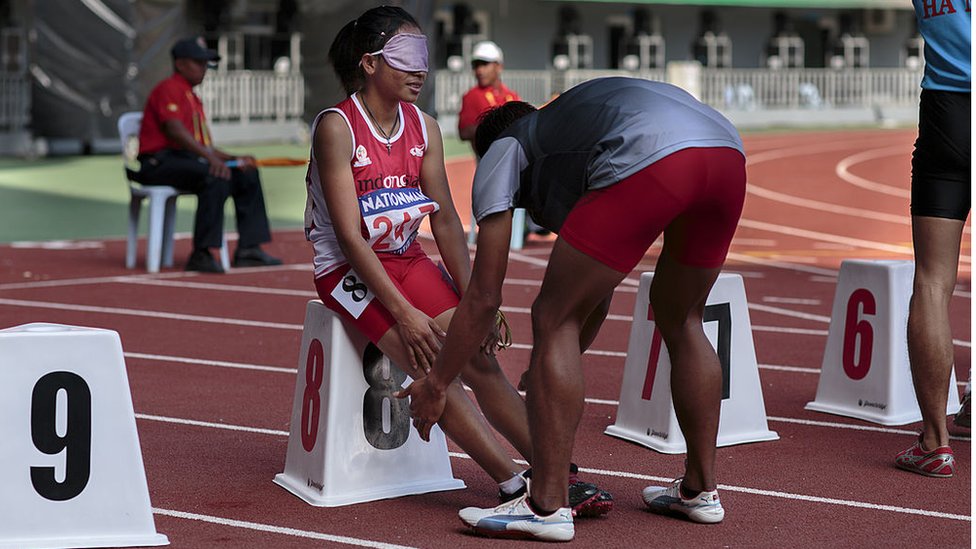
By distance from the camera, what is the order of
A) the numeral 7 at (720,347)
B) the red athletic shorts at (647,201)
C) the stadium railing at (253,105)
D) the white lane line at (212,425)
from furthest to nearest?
the stadium railing at (253,105) < the white lane line at (212,425) < the numeral 7 at (720,347) < the red athletic shorts at (647,201)

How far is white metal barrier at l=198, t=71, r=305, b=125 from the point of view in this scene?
29.9 metres

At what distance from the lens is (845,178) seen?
23000 mm

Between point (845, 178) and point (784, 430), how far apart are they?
1738cm

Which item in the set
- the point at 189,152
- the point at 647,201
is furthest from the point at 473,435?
the point at 189,152

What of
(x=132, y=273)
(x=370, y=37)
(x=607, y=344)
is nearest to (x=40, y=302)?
(x=132, y=273)

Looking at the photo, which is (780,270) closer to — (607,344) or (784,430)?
(607,344)

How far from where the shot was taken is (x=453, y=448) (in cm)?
590

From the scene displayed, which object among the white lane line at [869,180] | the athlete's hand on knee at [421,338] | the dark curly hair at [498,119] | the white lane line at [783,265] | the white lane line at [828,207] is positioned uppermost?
the dark curly hair at [498,119]

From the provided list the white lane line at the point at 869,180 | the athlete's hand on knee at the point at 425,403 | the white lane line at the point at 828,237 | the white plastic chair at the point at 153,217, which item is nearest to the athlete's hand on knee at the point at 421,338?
the athlete's hand on knee at the point at 425,403

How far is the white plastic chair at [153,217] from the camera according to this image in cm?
1147

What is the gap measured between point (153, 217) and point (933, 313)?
290 inches

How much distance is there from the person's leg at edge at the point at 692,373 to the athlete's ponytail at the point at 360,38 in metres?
1.24

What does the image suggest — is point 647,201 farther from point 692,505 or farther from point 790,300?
point 790,300

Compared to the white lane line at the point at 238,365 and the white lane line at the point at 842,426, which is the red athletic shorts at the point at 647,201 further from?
the white lane line at the point at 238,365
